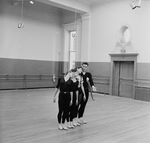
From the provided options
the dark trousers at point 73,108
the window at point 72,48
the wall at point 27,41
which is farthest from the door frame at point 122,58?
the dark trousers at point 73,108

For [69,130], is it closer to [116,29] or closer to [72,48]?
[116,29]

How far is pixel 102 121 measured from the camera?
7.43 meters

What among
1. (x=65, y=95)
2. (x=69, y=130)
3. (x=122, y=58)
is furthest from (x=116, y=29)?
(x=69, y=130)

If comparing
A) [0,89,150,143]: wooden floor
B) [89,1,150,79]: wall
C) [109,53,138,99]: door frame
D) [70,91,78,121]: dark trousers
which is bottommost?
[0,89,150,143]: wooden floor

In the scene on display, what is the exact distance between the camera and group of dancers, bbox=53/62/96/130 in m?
5.91

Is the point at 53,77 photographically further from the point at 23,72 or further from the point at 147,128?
the point at 147,128

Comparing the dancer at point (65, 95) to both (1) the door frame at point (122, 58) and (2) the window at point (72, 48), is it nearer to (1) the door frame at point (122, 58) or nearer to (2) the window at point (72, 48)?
(1) the door frame at point (122, 58)

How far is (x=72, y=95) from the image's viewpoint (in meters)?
6.14

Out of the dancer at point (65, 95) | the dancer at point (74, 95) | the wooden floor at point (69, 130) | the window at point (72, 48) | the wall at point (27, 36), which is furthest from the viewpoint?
the window at point (72, 48)

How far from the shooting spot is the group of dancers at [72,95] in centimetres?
591

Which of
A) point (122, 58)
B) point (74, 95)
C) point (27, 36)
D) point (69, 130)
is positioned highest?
point (27, 36)

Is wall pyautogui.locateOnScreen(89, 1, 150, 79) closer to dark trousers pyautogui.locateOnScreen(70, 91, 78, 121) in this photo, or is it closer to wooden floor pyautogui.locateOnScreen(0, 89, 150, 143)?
wooden floor pyautogui.locateOnScreen(0, 89, 150, 143)

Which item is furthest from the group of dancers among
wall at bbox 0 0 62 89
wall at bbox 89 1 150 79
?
wall at bbox 89 1 150 79

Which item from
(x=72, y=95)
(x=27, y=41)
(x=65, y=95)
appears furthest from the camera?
(x=27, y=41)
